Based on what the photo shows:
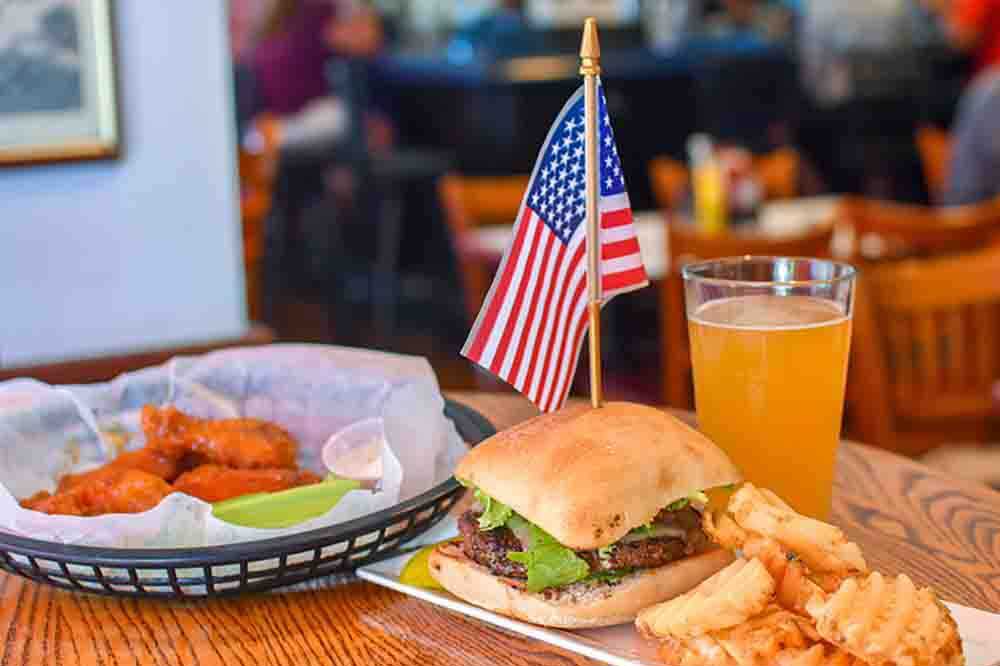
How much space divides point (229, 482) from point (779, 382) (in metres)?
0.62

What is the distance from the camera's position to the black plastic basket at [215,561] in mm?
1286

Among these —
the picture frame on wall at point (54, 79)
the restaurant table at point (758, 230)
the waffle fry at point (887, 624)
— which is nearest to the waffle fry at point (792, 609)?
the waffle fry at point (887, 624)

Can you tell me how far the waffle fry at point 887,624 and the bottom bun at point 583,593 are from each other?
0.65 ft

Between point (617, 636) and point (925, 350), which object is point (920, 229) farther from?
point (617, 636)

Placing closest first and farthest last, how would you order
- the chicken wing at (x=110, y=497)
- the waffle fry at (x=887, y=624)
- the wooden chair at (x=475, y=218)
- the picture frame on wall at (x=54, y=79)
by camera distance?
the waffle fry at (x=887, y=624) → the chicken wing at (x=110, y=497) → the picture frame on wall at (x=54, y=79) → the wooden chair at (x=475, y=218)

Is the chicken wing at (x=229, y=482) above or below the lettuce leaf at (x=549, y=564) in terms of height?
above

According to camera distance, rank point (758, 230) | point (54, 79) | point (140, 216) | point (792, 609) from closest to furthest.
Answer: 1. point (792, 609)
2. point (54, 79)
3. point (140, 216)
4. point (758, 230)

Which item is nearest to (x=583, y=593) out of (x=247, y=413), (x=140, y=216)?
(x=247, y=413)

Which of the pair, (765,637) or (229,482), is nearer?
(765,637)

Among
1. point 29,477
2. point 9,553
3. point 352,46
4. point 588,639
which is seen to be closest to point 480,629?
point 588,639

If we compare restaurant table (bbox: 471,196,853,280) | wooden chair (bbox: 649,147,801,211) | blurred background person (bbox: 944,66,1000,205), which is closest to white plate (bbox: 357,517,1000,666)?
restaurant table (bbox: 471,196,853,280)

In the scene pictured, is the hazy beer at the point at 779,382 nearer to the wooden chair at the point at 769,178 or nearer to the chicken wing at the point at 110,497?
the chicken wing at the point at 110,497

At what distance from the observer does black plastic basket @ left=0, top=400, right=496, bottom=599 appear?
1.29 m

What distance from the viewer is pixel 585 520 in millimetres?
1210
